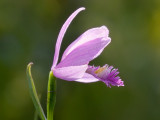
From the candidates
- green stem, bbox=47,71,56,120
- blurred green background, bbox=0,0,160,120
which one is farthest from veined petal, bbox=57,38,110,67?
blurred green background, bbox=0,0,160,120

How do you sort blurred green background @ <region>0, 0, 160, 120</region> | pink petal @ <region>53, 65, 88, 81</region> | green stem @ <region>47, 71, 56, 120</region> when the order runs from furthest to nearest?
blurred green background @ <region>0, 0, 160, 120</region> < green stem @ <region>47, 71, 56, 120</region> < pink petal @ <region>53, 65, 88, 81</region>

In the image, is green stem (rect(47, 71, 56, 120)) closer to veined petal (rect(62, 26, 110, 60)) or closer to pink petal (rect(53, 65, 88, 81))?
pink petal (rect(53, 65, 88, 81))

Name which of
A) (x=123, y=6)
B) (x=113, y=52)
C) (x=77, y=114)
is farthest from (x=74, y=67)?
(x=123, y=6)

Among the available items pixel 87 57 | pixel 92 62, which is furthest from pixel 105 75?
pixel 92 62

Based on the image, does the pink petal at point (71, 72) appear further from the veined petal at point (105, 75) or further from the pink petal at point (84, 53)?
the veined petal at point (105, 75)

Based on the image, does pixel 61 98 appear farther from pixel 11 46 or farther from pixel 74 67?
pixel 74 67
